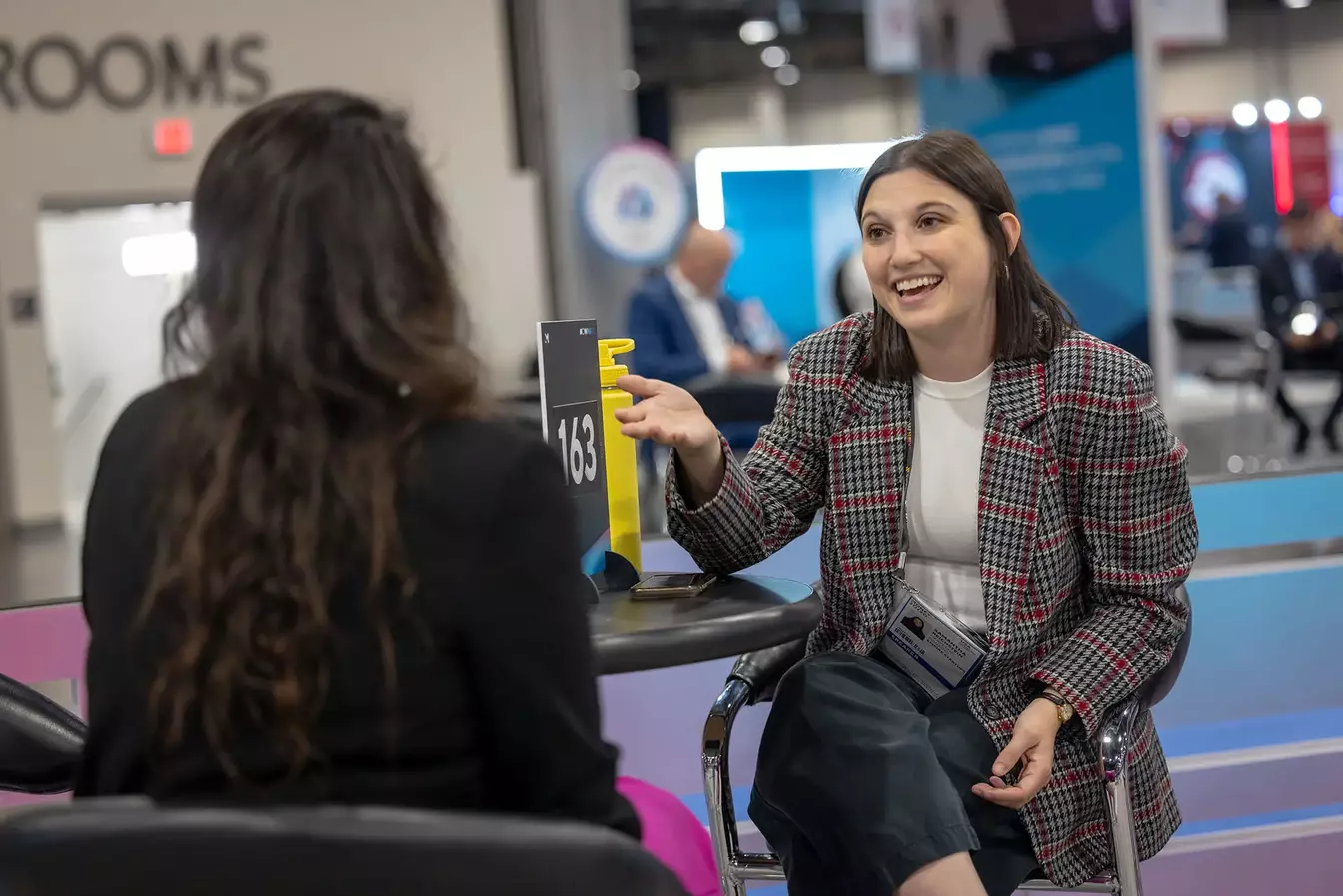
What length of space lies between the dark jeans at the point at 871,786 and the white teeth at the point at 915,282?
0.47 metres

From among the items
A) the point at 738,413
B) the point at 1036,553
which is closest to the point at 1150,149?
the point at 738,413

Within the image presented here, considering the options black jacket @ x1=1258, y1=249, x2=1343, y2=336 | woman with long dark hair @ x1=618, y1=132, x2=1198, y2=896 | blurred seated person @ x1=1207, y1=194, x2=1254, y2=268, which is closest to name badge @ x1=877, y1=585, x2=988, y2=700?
woman with long dark hair @ x1=618, y1=132, x2=1198, y2=896

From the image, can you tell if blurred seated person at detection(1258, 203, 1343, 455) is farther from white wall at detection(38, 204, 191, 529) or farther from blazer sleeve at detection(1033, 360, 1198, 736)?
blazer sleeve at detection(1033, 360, 1198, 736)

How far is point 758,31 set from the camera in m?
15.8

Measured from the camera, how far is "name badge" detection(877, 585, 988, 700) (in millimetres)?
1758

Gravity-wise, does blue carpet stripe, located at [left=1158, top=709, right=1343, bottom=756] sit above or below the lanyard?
below

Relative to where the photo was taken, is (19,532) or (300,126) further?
(19,532)

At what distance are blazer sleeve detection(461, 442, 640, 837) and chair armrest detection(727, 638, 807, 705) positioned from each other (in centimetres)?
82

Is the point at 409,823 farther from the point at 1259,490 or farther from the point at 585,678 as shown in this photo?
the point at 1259,490

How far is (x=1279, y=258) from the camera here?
28.0 ft

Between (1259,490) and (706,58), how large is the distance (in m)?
14.6

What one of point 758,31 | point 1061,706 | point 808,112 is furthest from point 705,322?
point 808,112

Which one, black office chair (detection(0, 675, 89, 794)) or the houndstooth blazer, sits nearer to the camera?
black office chair (detection(0, 675, 89, 794))

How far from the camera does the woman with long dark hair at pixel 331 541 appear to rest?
3.16ft
